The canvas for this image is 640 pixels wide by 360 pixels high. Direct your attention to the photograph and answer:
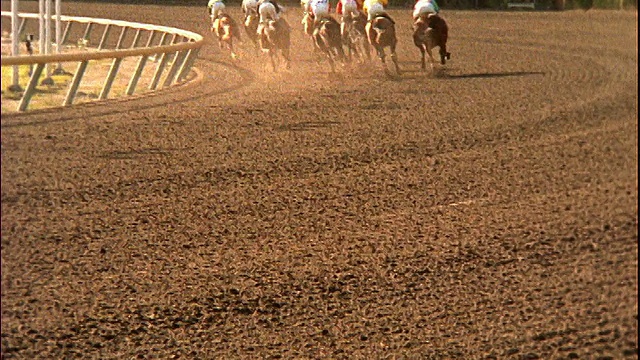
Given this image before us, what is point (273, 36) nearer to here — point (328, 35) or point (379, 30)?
point (328, 35)

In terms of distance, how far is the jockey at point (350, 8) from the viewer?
8.57 m

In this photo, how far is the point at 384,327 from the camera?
2.18 m

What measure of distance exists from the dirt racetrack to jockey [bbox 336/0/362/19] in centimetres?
221

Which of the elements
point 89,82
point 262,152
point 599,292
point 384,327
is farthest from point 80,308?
point 262,152

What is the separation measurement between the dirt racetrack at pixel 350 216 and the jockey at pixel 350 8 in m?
2.21

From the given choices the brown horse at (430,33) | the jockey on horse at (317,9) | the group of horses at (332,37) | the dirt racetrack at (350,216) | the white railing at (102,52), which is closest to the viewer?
the dirt racetrack at (350,216)

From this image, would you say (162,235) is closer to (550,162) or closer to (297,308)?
(297,308)

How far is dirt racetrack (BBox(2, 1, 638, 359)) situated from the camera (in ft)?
3.10

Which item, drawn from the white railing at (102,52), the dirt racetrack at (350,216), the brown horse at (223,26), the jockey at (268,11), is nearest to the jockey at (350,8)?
the jockey at (268,11)

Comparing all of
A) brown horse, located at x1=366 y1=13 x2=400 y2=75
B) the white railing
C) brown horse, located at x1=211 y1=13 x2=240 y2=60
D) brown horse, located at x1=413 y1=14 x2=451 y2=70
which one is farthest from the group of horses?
the white railing

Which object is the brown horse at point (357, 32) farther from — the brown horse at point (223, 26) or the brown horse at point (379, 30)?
the brown horse at point (223, 26)

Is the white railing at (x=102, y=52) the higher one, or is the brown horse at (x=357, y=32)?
the white railing at (x=102, y=52)

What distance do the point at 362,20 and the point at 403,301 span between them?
624 cm

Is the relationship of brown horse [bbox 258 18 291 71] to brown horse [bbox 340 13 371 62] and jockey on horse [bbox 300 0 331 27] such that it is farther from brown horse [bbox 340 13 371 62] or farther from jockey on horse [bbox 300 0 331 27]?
brown horse [bbox 340 13 371 62]
